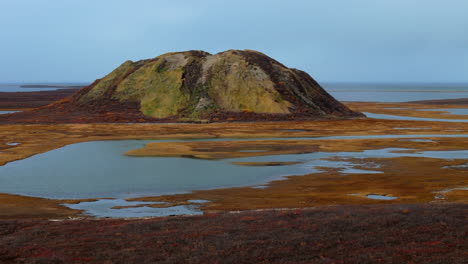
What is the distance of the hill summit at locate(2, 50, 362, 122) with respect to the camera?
281ft

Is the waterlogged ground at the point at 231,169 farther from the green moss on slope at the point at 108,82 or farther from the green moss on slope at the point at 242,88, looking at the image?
the green moss on slope at the point at 108,82

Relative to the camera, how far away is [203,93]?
90.1 meters

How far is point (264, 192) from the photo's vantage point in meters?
29.2

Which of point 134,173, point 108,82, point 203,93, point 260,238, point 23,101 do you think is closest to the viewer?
Result: point 260,238

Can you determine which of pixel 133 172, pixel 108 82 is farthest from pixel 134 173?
pixel 108 82

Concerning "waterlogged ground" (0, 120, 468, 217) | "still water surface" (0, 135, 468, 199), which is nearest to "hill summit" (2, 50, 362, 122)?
"waterlogged ground" (0, 120, 468, 217)

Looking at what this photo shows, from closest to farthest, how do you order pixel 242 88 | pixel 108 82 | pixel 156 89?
1. pixel 242 88
2. pixel 156 89
3. pixel 108 82

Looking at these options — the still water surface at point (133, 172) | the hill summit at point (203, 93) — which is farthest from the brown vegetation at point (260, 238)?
the hill summit at point (203, 93)

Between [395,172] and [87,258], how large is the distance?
938 inches

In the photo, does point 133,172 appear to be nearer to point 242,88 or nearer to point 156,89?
point 242,88

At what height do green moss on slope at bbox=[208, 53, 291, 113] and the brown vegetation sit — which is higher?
green moss on slope at bbox=[208, 53, 291, 113]

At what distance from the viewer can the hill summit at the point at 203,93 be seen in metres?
85.6

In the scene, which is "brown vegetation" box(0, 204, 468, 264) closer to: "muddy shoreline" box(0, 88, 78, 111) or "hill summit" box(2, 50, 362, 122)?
"hill summit" box(2, 50, 362, 122)

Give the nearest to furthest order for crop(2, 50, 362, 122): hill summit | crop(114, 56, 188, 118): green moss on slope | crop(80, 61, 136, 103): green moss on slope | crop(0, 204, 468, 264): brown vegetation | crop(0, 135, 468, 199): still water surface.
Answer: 1. crop(0, 204, 468, 264): brown vegetation
2. crop(0, 135, 468, 199): still water surface
3. crop(2, 50, 362, 122): hill summit
4. crop(114, 56, 188, 118): green moss on slope
5. crop(80, 61, 136, 103): green moss on slope
